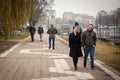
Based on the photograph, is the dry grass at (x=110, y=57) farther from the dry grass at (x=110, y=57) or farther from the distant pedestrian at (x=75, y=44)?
the distant pedestrian at (x=75, y=44)

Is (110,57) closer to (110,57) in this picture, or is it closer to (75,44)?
(110,57)

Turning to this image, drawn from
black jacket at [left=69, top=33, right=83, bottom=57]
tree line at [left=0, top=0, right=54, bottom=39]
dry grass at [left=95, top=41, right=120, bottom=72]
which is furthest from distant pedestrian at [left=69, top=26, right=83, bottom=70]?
tree line at [left=0, top=0, right=54, bottom=39]

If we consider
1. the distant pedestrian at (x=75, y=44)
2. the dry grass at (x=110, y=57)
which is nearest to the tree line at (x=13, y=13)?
the distant pedestrian at (x=75, y=44)

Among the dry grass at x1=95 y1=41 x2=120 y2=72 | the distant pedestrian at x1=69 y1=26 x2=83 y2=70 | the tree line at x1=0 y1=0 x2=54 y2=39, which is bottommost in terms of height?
the dry grass at x1=95 y1=41 x2=120 y2=72

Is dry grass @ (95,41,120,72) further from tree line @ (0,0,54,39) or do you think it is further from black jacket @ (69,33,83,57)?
tree line @ (0,0,54,39)

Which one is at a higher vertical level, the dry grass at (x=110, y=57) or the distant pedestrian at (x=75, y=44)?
the distant pedestrian at (x=75, y=44)

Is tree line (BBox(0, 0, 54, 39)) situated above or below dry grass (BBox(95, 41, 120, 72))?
above

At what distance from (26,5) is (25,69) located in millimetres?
3039

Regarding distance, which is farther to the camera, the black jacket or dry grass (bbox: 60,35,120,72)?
dry grass (bbox: 60,35,120,72)

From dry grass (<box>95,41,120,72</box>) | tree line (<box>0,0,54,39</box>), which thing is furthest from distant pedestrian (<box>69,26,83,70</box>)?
tree line (<box>0,0,54,39</box>)

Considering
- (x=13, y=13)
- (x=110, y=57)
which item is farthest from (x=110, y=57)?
(x=13, y=13)

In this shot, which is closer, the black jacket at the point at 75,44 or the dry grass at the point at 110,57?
the black jacket at the point at 75,44

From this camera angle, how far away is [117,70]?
640 inches

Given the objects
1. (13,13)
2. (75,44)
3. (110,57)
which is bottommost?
(110,57)
